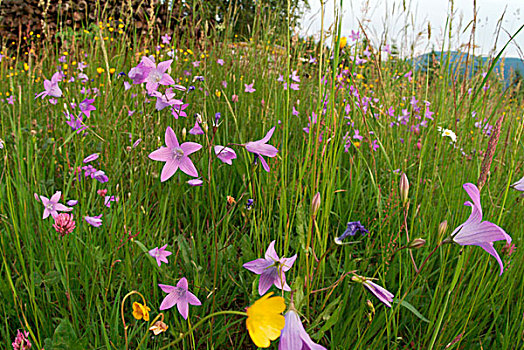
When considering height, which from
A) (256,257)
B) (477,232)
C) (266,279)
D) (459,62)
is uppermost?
(459,62)

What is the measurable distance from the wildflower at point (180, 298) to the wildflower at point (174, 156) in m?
0.23

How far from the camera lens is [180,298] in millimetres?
845

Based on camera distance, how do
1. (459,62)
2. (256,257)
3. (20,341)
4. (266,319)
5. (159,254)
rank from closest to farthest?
(266,319) → (20,341) → (159,254) → (256,257) → (459,62)

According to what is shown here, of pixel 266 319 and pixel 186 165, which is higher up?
pixel 186 165

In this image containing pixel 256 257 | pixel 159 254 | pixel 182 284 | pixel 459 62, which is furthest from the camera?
pixel 459 62

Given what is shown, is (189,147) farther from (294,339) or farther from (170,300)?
(294,339)

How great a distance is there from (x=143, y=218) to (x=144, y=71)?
1.94ft

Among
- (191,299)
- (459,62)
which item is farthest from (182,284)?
(459,62)

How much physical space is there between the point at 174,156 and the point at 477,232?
598mm

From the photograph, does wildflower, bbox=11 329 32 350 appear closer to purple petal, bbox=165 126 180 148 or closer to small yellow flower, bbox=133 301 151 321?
small yellow flower, bbox=133 301 151 321

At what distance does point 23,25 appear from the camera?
531 cm

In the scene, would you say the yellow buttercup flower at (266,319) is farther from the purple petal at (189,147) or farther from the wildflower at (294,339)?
the purple petal at (189,147)

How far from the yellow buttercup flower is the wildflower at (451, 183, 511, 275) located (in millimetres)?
306

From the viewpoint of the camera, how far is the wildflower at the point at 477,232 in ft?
1.83
